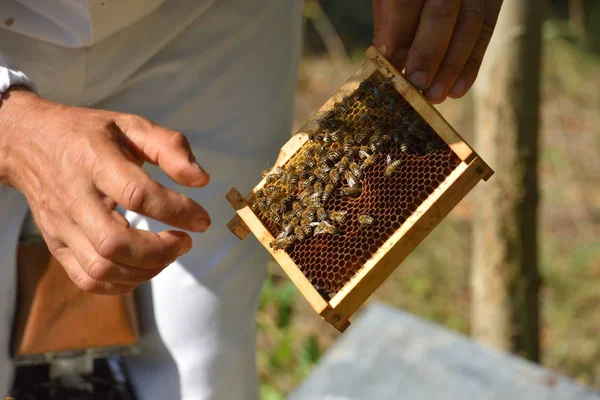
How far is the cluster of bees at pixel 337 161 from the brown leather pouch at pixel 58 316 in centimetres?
78

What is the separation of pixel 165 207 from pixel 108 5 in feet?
2.74

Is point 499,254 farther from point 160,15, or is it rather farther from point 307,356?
point 160,15

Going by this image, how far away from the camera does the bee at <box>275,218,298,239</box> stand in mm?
1812

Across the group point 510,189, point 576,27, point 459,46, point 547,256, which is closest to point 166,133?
point 459,46

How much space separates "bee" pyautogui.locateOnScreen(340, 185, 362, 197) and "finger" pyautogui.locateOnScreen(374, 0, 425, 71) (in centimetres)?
39

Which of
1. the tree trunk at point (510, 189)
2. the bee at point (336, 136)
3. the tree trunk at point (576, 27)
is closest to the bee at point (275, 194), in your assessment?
the bee at point (336, 136)

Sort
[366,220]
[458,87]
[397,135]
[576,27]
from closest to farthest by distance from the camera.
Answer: [366,220] → [397,135] → [458,87] → [576,27]

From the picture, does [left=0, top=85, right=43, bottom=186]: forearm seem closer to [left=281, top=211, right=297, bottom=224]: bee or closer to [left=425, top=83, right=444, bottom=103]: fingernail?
[left=281, top=211, right=297, bottom=224]: bee

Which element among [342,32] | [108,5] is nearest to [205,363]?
[108,5]

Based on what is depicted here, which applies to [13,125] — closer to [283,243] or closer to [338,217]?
[283,243]

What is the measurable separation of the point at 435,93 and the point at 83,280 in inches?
41.1

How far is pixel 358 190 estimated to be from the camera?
186 centimetres

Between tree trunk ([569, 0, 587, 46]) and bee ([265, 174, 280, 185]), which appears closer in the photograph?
bee ([265, 174, 280, 185])

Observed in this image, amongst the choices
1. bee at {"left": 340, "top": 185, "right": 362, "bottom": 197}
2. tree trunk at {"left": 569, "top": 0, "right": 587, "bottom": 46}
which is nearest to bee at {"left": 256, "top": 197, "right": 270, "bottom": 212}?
bee at {"left": 340, "top": 185, "right": 362, "bottom": 197}
